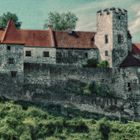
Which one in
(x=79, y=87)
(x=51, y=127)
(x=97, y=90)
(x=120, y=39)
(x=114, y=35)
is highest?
(x=114, y=35)

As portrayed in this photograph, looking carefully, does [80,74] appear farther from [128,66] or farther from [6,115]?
[6,115]

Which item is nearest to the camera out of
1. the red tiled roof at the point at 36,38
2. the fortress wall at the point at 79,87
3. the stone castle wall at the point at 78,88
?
the stone castle wall at the point at 78,88

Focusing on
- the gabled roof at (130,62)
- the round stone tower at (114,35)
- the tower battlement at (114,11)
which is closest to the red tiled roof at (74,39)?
the round stone tower at (114,35)

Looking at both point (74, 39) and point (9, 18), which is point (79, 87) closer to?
point (74, 39)

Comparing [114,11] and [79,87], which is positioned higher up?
[114,11]

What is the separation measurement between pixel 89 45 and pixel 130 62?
20.4 feet

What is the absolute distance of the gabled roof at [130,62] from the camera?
84.8m

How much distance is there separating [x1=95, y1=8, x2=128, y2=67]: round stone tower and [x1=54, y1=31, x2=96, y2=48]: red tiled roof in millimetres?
1979

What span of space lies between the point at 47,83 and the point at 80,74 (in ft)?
12.9

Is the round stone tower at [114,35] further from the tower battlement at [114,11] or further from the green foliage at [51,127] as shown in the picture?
the green foliage at [51,127]

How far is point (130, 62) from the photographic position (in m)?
85.5

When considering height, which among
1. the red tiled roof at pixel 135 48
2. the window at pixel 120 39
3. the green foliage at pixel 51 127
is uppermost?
the window at pixel 120 39

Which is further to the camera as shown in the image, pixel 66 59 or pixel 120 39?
pixel 120 39

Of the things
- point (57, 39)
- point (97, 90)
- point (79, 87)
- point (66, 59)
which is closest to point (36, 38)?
point (57, 39)
